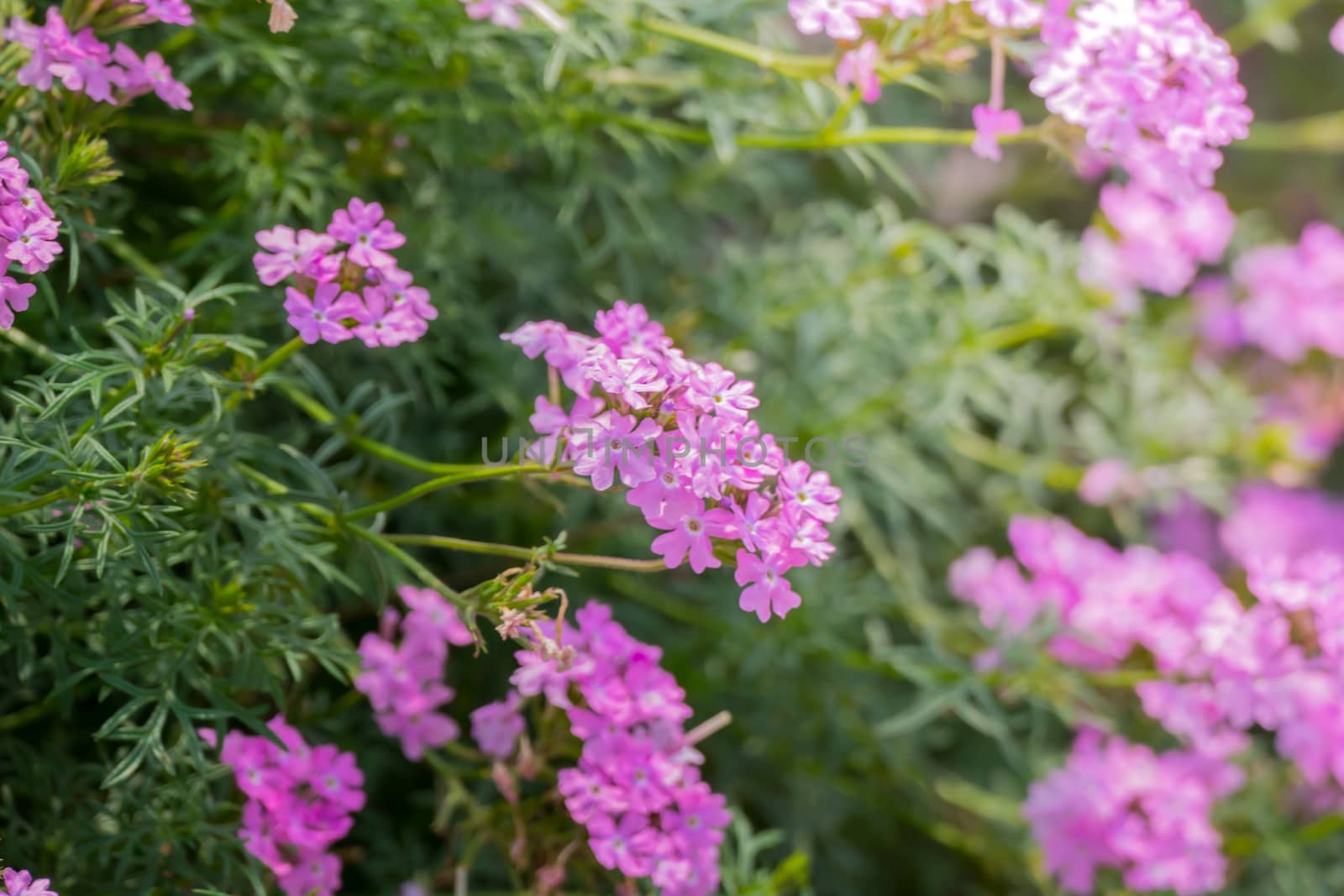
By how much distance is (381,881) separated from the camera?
5.11ft

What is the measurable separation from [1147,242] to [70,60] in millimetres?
1580

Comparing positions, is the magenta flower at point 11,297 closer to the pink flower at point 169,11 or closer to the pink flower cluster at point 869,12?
the pink flower at point 169,11

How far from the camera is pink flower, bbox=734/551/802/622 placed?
1.03 m

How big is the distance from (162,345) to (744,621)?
100 cm

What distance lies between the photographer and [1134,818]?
1.71m

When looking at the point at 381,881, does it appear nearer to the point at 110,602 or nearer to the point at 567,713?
the point at 567,713

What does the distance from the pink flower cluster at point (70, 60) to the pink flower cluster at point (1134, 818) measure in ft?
4.84

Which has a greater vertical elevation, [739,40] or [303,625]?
[739,40]

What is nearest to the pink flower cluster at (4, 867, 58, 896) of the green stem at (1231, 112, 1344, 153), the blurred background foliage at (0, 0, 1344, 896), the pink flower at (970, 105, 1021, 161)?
the blurred background foliage at (0, 0, 1344, 896)

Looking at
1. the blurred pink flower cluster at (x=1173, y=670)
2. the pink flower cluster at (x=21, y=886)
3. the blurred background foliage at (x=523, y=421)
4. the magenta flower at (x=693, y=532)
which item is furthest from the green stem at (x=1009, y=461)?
the pink flower cluster at (x=21, y=886)

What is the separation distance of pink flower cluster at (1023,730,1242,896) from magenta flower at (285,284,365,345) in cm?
121

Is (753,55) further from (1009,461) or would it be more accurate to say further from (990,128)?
(1009,461)

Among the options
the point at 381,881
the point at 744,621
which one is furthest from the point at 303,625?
the point at 744,621

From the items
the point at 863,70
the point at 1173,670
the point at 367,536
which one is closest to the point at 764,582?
the point at 367,536
